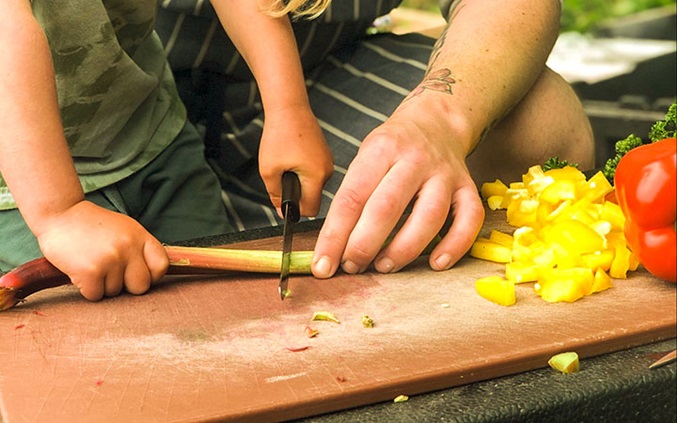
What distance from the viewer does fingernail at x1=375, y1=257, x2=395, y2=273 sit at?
4.70 feet

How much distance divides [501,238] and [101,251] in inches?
23.3

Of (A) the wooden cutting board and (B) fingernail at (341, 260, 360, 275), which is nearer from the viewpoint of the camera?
(A) the wooden cutting board

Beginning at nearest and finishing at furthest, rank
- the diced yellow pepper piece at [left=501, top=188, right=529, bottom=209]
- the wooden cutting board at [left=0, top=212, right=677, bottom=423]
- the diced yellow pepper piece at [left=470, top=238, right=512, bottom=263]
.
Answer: the wooden cutting board at [left=0, top=212, right=677, bottom=423]
the diced yellow pepper piece at [left=470, top=238, right=512, bottom=263]
the diced yellow pepper piece at [left=501, top=188, right=529, bottom=209]

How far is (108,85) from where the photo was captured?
187 cm

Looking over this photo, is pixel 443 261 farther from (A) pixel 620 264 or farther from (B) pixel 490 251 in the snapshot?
(A) pixel 620 264

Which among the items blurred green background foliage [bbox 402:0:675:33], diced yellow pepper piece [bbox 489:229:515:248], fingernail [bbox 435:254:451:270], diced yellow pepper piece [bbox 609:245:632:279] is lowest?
blurred green background foliage [bbox 402:0:675:33]

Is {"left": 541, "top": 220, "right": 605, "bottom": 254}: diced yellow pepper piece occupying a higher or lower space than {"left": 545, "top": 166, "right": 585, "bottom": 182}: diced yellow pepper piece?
lower

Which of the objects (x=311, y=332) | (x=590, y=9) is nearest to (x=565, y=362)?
(x=311, y=332)

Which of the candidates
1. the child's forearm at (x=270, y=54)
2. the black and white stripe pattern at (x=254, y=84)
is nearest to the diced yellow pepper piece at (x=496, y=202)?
the child's forearm at (x=270, y=54)

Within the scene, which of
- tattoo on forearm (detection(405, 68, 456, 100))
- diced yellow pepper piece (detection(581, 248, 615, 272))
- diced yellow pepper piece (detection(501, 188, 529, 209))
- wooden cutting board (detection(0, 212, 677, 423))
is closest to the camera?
wooden cutting board (detection(0, 212, 677, 423))

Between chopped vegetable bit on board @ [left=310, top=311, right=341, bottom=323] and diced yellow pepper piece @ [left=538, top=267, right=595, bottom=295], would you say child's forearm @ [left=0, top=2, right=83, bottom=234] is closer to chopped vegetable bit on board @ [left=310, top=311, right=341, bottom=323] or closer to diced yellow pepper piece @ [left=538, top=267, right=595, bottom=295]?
chopped vegetable bit on board @ [left=310, top=311, right=341, bottom=323]

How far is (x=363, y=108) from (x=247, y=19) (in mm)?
545

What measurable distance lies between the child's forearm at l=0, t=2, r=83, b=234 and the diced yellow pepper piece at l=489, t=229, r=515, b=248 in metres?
0.62

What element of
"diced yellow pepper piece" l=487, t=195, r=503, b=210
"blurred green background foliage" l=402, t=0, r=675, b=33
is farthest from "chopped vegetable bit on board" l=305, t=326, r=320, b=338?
"blurred green background foliage" l=402, t=0, r=675, b=33
